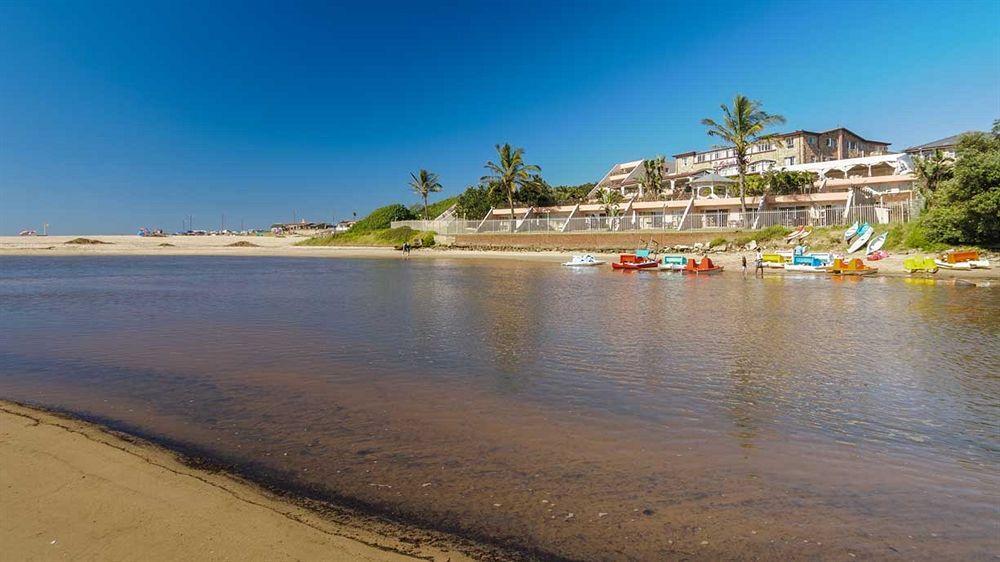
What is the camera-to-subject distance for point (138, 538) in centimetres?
414

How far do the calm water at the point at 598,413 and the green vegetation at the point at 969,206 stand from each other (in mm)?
15183

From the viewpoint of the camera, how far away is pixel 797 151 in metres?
66.1

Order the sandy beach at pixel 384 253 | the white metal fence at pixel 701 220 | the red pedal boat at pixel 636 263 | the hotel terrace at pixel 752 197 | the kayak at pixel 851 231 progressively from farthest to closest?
1. the hotel terrace at pixel 752 197
2. the white metal fence at pixel 701 220
3. the red pedal boat at pixel 636 263
4. the kayak at pixel 851 231
5. the sandy beach at pixel 384 253

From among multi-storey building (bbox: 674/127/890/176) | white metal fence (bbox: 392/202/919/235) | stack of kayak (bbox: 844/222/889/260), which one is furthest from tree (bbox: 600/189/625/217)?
stack of kayak (bbox: 844/222/889/260)

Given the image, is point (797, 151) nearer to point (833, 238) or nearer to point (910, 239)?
point (833, 238)

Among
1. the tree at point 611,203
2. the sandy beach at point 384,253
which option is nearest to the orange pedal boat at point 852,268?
the sandy beach at point 384,253

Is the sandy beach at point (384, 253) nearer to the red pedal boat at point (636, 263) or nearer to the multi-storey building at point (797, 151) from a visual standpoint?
the red pedal boat at point (636, 263)

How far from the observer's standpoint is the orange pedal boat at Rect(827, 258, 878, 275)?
3022 centimetres

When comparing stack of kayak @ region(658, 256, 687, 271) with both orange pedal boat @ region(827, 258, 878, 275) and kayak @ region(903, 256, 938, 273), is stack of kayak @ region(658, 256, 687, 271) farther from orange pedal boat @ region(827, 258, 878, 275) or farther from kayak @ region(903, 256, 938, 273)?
kayak @ region(903, 256, 938, 273)

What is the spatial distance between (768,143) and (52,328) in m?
72.7

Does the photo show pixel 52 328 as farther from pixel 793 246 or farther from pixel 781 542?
pixel 793 246

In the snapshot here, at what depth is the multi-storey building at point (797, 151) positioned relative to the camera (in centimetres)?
6569

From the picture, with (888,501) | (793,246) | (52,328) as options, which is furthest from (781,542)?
(793,246)

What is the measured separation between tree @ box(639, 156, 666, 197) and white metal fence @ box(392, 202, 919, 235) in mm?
8077
